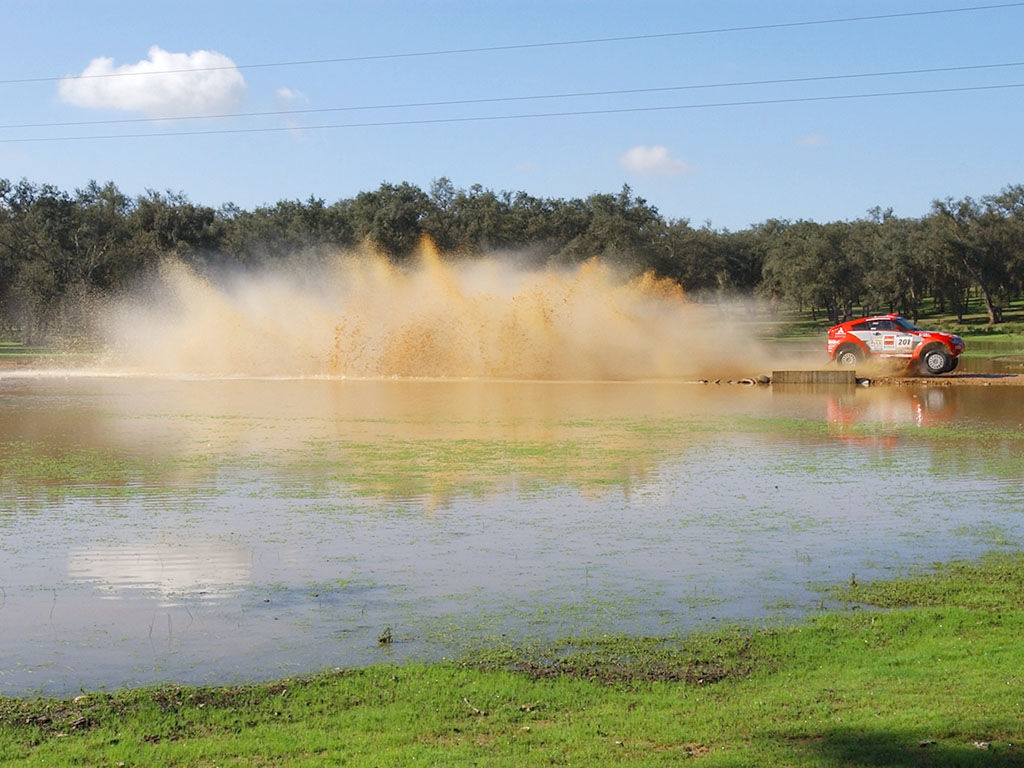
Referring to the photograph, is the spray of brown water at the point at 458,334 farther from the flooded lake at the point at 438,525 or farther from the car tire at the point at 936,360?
the flooded lake at the point at 438,525

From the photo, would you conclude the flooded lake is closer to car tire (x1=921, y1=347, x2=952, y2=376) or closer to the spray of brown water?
car tire (x1=921, y1=347, x2=952, y2=376)

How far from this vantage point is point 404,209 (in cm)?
9000

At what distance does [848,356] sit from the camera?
132 ft

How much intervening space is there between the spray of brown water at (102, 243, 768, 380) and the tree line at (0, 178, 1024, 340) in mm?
34922

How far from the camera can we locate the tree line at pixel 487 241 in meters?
81.6

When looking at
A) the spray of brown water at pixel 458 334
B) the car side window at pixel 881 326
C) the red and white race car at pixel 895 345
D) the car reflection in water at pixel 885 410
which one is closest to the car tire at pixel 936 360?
the red and white race car at pixel 895 345

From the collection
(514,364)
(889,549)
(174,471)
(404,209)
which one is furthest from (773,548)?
(404,209)

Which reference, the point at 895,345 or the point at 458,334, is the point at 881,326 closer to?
the point at 895,345

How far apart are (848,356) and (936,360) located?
3181mm

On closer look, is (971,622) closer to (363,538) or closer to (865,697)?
(865,697)

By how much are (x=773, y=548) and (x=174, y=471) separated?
9.80 metres

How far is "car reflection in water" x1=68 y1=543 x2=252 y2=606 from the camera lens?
1070 centimetres

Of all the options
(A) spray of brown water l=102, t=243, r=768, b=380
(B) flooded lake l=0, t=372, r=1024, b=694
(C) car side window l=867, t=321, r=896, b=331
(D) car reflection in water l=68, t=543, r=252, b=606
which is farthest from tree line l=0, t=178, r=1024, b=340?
(D) car reflection in water l=68, t=543, r=252, b=606

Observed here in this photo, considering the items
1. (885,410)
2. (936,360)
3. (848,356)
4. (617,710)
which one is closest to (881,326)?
(848,356)
